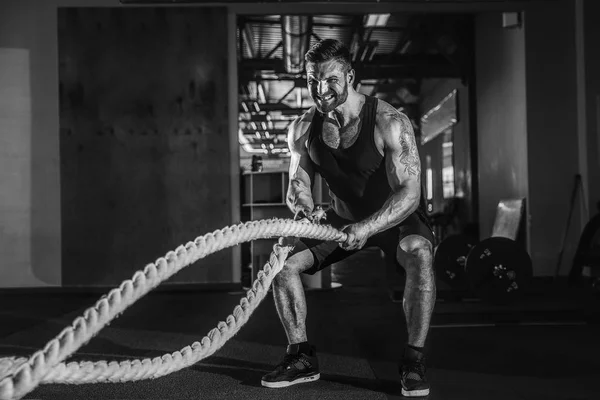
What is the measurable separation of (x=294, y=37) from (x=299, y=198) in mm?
4995

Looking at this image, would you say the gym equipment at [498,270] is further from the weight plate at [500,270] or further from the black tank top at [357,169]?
the black tank top at [357,169]

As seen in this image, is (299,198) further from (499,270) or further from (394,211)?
(499,270)

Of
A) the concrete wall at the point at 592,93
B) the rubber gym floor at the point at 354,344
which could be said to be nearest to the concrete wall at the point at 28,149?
the rubber gym floor at the point at 354,344

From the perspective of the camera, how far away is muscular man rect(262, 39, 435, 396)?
6.89 feet

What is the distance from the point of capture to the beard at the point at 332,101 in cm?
214

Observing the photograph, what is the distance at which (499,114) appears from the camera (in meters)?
6.58

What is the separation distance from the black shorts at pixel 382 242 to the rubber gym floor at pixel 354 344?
0.45 meters

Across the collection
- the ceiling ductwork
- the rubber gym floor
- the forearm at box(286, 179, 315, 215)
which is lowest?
the rubber gym floor

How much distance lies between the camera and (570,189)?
550cm

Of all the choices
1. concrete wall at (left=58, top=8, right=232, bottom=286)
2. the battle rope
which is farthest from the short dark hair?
concrete wall at (left=58, top=8, right=232, bottom=286)

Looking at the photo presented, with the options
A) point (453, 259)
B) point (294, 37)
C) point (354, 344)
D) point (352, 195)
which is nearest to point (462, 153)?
point (294, 37)

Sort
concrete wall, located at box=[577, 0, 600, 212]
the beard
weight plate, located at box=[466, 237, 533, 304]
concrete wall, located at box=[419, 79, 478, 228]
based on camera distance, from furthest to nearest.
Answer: concrete wall, located at box=[419, 79, 478, 228]
concrete wall, located at box=[577, 0, 600, 212]
weight plate, located at box=[466, 237, 533, 304]
the beard

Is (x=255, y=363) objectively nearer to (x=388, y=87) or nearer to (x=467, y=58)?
(x=467, y=58)

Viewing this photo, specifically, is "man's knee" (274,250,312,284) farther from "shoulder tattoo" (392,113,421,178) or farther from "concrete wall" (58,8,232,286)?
"concrete wall" (58,8,232,286)
